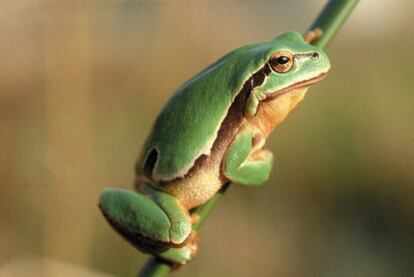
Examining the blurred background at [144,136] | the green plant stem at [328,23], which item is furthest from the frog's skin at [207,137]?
the blurred background at [144,136]

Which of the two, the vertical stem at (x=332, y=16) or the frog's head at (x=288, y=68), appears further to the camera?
the frog's head at (x=288, y=68)

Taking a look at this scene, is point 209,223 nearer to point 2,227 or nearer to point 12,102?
point 2,227

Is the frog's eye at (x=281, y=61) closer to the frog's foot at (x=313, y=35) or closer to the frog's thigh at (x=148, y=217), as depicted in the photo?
the frog's foot at (x=313, y=35)

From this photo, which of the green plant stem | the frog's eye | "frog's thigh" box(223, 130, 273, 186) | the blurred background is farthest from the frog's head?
the blurred background

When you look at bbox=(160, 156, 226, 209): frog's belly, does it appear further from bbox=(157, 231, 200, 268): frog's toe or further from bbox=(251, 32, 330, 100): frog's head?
bbox=(251, 32, 330, 100): frog's head

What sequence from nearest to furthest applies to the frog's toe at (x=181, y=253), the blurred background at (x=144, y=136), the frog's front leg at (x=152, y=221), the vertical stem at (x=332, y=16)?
the vertical stem at (x=332, y=16)
the frog's toe at (x=181, y=253)
the frog's front leg at (x=152, y=221)
the blurred background at (x=144, y=136)

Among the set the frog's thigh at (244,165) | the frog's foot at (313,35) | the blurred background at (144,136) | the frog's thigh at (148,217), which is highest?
the frog's foot at (313,35)

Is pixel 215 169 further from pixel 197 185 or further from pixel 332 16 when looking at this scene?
pixel 332 16
